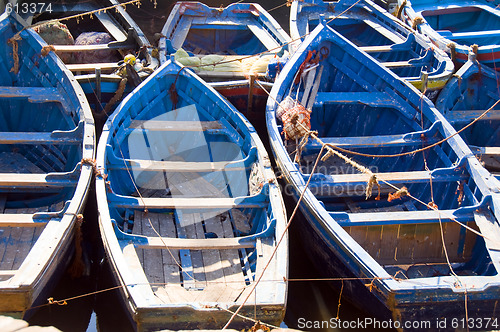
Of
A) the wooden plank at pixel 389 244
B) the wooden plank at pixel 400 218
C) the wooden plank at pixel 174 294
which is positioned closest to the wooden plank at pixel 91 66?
the wooden plank at pixel 174 294

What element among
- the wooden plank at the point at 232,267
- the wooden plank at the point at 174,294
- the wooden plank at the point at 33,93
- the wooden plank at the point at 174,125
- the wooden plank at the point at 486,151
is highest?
the wooden plank at the point at 33,93

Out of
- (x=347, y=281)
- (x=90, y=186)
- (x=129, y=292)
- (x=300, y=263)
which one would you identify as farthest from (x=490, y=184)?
(x=90, y=186)

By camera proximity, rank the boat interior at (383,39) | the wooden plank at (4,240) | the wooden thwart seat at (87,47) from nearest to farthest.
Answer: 1. the wooden plank at (4,240)
2. the wooden thwart seat at (87,47)
3. the boat interior at (383,39)

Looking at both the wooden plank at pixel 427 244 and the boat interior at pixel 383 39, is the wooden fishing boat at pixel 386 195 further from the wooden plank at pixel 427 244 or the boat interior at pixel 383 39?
the boat interior at pixel 383 39

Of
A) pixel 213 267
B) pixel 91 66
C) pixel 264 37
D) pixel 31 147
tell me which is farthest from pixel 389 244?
pixel 91 66

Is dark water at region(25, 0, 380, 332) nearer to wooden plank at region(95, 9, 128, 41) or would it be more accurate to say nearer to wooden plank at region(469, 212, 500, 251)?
wooden plank at region(469, 212, 500, 251)

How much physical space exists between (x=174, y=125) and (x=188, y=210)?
4.36 feet

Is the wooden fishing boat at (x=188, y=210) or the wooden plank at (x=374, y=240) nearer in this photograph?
the wooden fishing boat at (x=188, y=210)

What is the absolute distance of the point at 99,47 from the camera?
28.8 ft

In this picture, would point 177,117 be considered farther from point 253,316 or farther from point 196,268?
point 253,316

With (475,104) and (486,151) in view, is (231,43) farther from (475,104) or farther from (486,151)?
(486,151)

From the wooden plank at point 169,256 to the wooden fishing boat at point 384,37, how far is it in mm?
3476

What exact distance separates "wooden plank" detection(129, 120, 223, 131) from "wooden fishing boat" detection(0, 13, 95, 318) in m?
0.65

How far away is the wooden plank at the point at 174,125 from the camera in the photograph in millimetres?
7160
